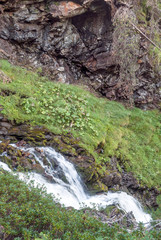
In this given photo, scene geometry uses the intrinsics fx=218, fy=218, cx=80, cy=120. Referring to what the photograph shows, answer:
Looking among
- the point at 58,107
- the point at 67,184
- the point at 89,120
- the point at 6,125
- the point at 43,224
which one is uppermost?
the point at 43,224

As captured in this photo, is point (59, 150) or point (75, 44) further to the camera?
point (75, 44)

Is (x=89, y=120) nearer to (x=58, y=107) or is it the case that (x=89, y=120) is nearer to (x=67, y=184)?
(x=58, y=107)

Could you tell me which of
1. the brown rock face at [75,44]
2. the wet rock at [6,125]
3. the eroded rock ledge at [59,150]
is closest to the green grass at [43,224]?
the eroded rock ledge at [59,150]

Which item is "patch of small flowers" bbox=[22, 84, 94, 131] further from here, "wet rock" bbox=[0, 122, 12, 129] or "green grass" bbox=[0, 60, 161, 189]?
"wet rock" bbox=[0, 122, 12, 129]

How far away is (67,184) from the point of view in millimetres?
6609

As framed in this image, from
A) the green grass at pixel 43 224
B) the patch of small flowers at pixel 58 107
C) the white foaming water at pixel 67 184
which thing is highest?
the green grass at pixel 43 224

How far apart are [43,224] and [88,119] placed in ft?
22.5

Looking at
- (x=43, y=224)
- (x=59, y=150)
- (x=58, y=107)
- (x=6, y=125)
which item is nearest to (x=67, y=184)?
(x=59, y=150)

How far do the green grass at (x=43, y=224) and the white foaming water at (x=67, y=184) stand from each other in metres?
1.87

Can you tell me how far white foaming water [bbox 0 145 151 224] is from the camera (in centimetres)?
618

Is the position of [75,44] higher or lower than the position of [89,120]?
higher

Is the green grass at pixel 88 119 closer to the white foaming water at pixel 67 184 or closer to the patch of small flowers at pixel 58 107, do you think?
the patch of small flowers at pixel 58 107

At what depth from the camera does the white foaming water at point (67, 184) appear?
20.3 feet

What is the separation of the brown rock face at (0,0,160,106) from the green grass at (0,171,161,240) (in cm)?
974
